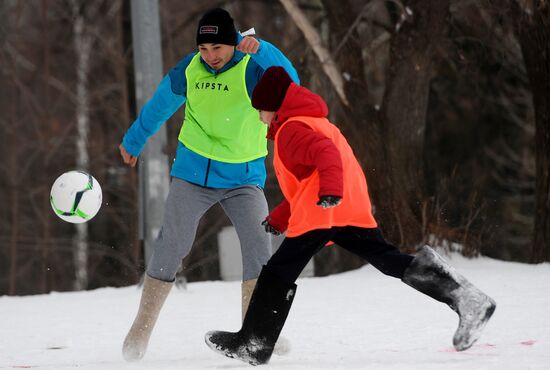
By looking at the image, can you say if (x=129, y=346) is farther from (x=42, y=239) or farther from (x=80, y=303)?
(x=42, y=239)

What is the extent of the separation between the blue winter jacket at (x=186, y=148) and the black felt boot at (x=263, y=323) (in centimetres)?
76

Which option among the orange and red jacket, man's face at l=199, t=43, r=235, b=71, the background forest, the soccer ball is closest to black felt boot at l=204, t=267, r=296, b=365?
the orange and red jacket

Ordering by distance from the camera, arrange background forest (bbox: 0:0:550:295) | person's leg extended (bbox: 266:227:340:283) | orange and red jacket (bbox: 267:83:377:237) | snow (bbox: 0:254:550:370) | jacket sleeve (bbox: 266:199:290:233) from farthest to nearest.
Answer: background forest (bbox: 0:0:550:295) < snow (bbox: 0:254:550:370) < jacket sleeve (bbox: 266:199:290:233) < person's leg extended (bbox: 266:227:340:283) < orange and red jacket (bbox: 267:83:377:237)

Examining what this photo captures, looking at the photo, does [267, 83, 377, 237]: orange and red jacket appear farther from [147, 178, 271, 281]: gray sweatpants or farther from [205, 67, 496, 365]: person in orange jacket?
[147, 178, 271, 281]: gray sweatpants

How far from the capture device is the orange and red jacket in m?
4.52

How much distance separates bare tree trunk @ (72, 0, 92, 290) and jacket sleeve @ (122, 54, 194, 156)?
50.9 ft

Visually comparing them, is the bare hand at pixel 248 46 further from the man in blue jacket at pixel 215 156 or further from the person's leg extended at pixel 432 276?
the person's leg extended at pixel 432 276

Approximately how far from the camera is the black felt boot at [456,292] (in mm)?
4664

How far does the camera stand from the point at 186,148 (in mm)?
5348

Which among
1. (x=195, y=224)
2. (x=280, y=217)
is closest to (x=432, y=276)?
(x=280, y=217)

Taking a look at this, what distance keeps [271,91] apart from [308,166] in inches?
15.0

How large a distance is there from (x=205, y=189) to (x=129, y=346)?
86 cm

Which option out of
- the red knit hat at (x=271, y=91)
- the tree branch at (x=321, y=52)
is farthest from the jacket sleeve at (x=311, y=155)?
the tree branch at (x=321, y=52)

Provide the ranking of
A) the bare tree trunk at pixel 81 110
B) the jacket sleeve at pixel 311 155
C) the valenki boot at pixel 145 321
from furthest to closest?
1. the bare tree trunk at pixel 81 110
2. the valenki boot at pixel 145 321
3. the jacket sleeve at pixel 311 155
